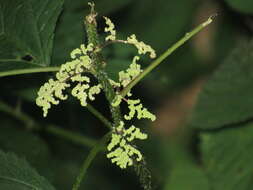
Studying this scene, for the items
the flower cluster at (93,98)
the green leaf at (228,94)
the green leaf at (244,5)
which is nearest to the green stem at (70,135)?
the green leaf at (228,94)

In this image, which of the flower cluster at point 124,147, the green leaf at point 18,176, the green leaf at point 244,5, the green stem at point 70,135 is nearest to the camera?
the flower cluster at point 124,147

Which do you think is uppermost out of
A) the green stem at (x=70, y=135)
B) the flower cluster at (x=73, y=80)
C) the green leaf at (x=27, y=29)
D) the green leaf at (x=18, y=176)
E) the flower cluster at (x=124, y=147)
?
the green stem at (x=70, y=135)

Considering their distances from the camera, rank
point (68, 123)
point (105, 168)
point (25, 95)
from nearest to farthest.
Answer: point (25, 95)
point (68, 123)
point (105, 168)

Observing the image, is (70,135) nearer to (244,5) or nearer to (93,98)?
(244,5)

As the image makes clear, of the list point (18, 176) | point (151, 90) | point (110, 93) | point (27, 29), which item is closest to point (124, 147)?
point (110, 93)

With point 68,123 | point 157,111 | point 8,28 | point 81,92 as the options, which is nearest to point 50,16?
point 8,28

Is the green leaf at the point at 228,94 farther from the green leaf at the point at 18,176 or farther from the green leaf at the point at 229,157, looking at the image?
the green leaf at the point at 18,176

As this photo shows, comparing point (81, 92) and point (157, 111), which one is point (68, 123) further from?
point (81, 92)
